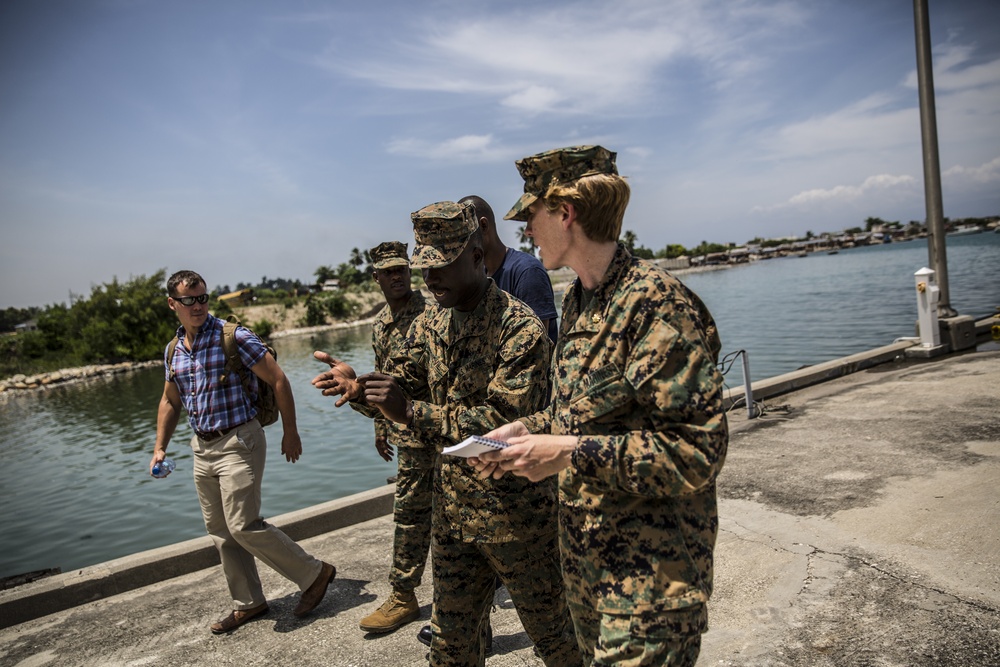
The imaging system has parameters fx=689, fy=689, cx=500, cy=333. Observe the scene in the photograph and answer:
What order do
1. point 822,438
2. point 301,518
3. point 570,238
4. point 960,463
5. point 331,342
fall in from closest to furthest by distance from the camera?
point 570,238 < point 960,463 < point 301,518 < point 822,438 < point 331,342

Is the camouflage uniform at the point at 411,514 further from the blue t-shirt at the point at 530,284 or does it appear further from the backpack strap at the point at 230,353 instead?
the backpack strap at the point at 230,353

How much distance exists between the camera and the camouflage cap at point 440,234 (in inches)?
→ 121

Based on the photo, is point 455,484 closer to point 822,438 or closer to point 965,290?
point 822,438

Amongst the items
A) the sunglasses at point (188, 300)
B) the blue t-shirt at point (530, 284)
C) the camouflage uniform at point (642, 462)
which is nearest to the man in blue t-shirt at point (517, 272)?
the blue t-shirt at point (530, 284)

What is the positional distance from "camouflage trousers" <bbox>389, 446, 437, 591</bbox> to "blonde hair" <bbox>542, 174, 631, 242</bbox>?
2.74 meters

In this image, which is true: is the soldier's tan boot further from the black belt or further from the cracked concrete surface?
the cracked concrete surface

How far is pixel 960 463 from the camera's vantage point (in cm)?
599

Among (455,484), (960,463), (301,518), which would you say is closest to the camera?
(455,484)

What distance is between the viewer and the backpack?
15.7 feet

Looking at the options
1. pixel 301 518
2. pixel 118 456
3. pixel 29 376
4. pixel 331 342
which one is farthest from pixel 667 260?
pixel 301 518

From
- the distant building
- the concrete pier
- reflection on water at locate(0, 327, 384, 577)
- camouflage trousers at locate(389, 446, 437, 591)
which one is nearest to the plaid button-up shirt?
camouflage trousers at locate(389, 446, 437, 591)

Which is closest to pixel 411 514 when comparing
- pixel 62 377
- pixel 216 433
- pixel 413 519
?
pixel 413 519

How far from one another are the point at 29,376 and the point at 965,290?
6409 cm

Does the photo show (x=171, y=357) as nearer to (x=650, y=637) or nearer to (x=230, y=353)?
(x=230, y=353)
